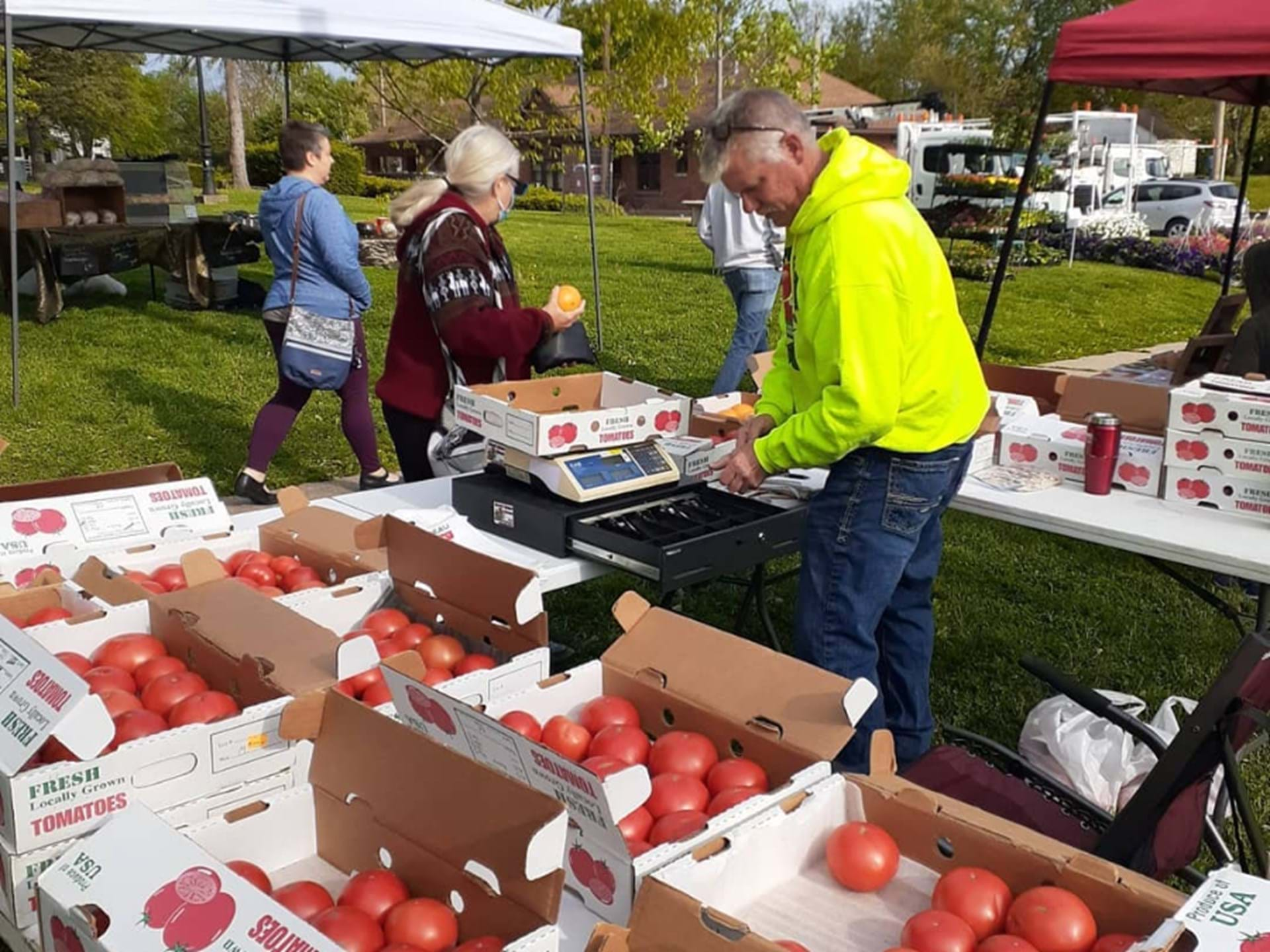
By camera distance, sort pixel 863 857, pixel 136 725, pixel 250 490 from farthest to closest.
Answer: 1. pixel 250 490
2. pixel 136 725
3. pixel 863 857

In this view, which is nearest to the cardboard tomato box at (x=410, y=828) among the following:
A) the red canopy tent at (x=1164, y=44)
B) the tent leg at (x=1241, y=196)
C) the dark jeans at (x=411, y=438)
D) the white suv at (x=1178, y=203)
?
the dark jeans at (x=411, y=438)

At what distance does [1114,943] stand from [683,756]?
0.81 m

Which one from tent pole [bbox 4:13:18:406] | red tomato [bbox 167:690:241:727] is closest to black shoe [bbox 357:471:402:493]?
tent pole [bbox 4:13:18:406]

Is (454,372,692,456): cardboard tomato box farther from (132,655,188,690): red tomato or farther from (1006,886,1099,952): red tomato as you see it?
(1006,886,1099,952): red tomato

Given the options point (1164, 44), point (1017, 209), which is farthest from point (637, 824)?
point (1017, 209)

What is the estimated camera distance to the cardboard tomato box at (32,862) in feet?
5.99

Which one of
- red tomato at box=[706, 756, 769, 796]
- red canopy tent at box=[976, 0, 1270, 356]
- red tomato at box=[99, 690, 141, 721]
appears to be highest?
red canopy tent at box=[976, 0, 1270, 356]

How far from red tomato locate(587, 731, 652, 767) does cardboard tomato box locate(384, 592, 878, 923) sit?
0.12 meters

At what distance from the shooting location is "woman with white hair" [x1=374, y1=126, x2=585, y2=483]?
3.57 meters

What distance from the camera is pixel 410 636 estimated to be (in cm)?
271

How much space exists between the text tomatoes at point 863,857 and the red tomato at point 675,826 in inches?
8.7

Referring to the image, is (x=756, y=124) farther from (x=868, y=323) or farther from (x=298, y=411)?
(x=298, y=411)

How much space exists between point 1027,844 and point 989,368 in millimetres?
2982

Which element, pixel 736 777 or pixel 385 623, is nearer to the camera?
pixel 736 777
